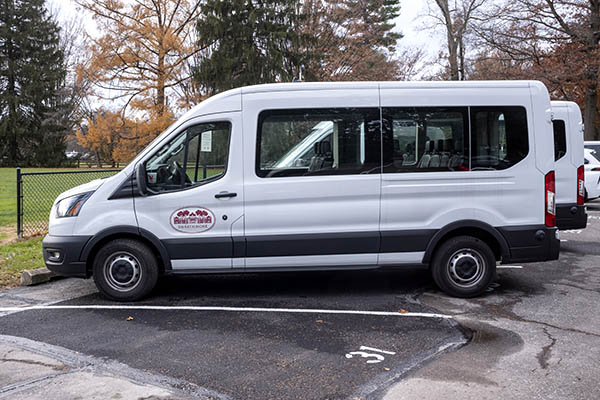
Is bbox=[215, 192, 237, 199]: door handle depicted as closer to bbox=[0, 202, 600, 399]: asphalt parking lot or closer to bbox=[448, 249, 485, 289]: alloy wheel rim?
bbox=[0, 202, 600, 399]: asphalt parking lot

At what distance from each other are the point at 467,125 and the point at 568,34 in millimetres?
23306

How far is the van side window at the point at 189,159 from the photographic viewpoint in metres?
6.07

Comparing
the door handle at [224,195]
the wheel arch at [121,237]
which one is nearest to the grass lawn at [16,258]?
the wheel arch at [121,237]

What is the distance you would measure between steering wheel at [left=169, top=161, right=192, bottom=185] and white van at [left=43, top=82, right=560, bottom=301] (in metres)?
0.02

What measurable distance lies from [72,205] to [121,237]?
662 mm

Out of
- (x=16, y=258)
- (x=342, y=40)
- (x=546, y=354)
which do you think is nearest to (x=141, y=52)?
(x=342, y=40)

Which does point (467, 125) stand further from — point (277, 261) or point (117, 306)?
point (117, 306)

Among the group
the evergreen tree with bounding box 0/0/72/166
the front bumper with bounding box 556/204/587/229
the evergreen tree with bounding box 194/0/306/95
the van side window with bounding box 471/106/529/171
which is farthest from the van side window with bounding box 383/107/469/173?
the evergreen tree with bounding box 0/0/72/166

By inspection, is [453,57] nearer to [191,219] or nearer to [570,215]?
[570,215]

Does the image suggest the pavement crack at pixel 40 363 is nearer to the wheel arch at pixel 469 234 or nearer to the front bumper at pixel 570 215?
the wheel arch at pixel 469 234

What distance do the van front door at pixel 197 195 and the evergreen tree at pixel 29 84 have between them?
171 feet

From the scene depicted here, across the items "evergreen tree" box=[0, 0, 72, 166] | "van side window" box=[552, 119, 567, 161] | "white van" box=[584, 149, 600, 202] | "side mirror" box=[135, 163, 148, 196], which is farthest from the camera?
"evergreen tree" box=[0, 0, 72, 166]

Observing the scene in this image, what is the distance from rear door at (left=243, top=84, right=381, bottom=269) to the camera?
604 cm

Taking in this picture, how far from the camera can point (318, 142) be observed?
607 cm
